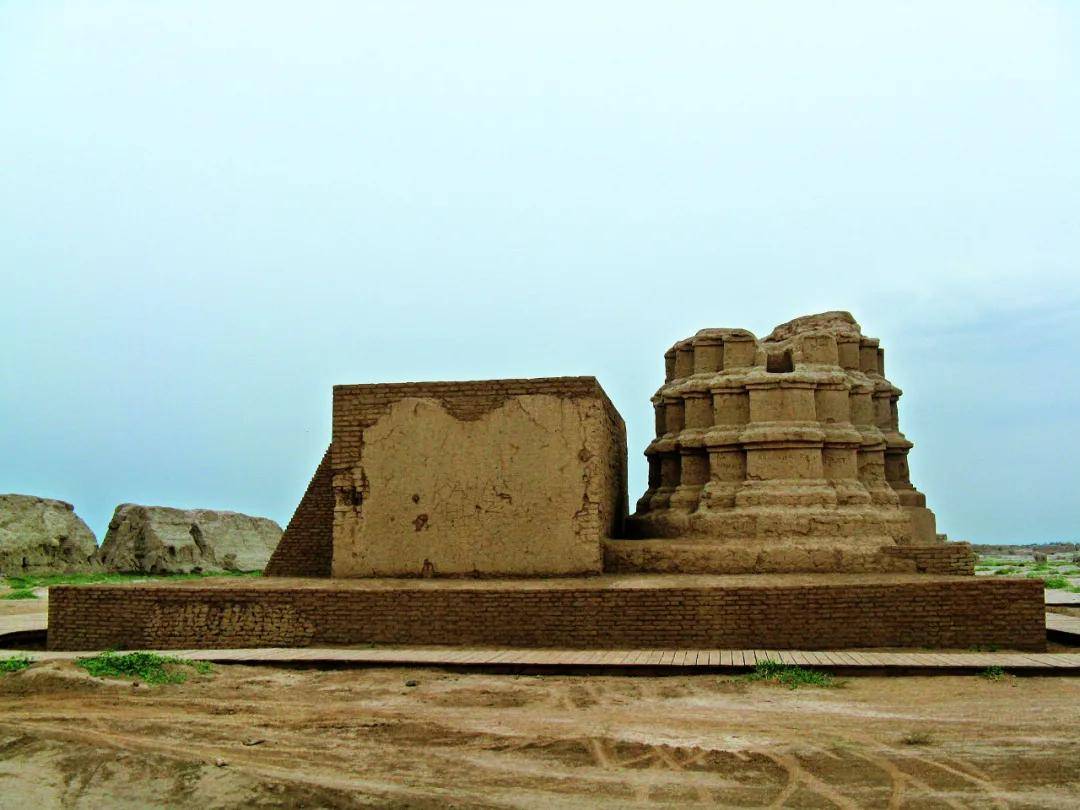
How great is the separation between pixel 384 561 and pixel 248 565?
50.3 ft

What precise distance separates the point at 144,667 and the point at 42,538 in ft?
54.8

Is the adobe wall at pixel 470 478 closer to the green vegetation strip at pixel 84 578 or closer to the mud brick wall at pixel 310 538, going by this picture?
the mud brick wall at pixel 310 538

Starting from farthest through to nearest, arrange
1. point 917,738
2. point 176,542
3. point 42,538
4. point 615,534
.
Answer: point 176,542 → point 42,538 → point 615,534 → point 917,738

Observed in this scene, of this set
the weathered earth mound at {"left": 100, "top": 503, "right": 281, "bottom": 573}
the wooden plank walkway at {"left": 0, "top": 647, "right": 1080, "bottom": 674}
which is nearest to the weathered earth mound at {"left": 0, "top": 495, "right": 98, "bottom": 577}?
the weathered earth mound at {"left": 100, "top": 503, "right": 281, "bottom": 573}

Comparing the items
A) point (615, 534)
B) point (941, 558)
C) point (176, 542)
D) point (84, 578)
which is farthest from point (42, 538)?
point (941, 558)

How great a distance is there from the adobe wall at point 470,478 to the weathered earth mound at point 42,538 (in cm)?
1491

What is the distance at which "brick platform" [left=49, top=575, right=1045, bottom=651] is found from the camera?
852 centimetres

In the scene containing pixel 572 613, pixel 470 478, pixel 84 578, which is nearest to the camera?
pixel 572 613

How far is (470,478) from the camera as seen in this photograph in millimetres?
10523

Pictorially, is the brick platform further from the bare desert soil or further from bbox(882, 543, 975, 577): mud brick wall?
the bare desert soil

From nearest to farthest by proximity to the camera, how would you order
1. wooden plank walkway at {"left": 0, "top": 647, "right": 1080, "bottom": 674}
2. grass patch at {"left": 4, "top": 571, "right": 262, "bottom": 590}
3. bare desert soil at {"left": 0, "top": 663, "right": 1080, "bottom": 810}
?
bare desert soil at {"left": 0, "top": 663, "right": 1080, "bottom": 810} → wooden plank walkway at {"left": 0, "top": 647, "right": 1080, "bottom": 674} → grass patch at {"left": 4, "top": 571, "right": 262, "bottom": 590}

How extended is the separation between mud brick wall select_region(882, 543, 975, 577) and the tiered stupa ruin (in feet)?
0.26

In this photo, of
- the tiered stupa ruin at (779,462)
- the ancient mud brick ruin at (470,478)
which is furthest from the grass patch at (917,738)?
the ancient mud brick ruin at (470,478)

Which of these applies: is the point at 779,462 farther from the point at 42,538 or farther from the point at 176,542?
the point at 42,538
